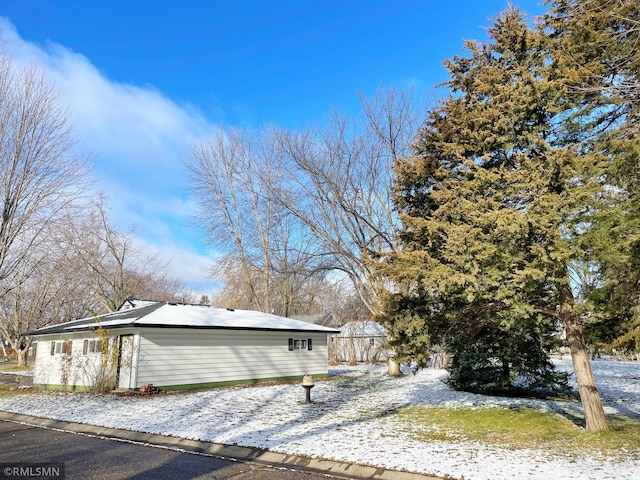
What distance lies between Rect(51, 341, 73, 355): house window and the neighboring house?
19417mm

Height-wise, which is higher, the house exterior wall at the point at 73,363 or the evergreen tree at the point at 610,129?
the evergreen tree at the point at 610,129

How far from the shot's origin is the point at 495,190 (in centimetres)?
685

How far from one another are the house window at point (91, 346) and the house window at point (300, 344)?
7.80 meters

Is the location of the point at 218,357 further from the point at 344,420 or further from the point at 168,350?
the point at 344,420

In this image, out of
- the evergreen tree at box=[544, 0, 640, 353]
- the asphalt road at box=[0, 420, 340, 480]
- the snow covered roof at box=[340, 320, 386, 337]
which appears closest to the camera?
the asphalt road at box=[0, 420, 340, 480]

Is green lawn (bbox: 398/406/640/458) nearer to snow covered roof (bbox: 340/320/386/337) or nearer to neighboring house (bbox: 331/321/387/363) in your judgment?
neighboring house (bbox: 331/321/387/363)

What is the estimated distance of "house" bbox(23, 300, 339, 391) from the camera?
13672 mm

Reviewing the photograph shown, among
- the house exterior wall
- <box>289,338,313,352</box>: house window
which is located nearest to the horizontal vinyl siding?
<box>289,338,313,352</box>: house window

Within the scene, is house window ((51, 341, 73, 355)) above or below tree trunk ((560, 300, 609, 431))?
above

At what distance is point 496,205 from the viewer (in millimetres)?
6535

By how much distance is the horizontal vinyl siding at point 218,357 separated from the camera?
45.1 feet

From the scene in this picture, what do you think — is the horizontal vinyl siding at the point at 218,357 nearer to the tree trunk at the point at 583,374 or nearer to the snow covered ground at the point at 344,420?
the snow covered ground at the point at 344,420

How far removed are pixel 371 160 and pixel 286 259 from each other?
9.71 m

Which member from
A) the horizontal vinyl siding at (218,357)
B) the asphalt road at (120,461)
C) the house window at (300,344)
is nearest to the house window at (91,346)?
the horizontal vinyl siding at (218,357)
